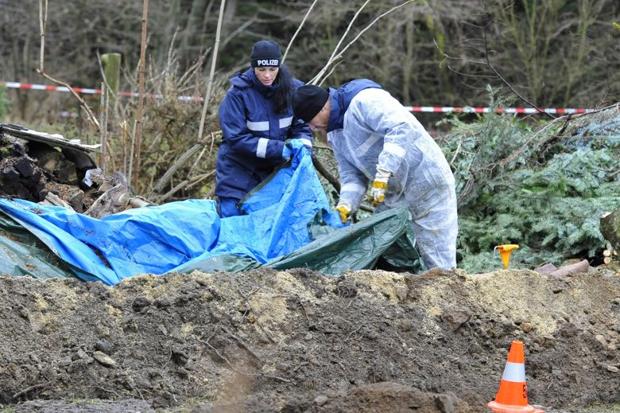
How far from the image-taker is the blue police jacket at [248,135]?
7316 mm

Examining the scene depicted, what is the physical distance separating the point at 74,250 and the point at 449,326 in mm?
2312

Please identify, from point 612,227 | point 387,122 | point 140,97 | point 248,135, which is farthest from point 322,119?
point 612,227

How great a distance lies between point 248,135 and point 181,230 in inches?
33.2

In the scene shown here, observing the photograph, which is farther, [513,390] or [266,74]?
[266,74]

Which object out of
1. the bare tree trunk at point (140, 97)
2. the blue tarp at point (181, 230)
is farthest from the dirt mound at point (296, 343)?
the bare tree trunk at point (140, 97)

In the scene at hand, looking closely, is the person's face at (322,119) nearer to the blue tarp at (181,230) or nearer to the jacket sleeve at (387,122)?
the jacket sleeve at (387,122)

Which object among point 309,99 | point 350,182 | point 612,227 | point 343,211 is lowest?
point 612,227

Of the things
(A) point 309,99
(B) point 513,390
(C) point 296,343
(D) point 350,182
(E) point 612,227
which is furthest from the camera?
(E) point 612,227

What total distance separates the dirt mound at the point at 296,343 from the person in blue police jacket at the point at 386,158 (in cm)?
81

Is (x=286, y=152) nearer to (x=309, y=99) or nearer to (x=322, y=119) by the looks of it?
(x=322, y=119)

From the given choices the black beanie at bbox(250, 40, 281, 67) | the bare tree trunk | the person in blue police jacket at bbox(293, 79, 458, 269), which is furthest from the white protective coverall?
the bare tree trunk

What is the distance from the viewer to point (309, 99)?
658 cm

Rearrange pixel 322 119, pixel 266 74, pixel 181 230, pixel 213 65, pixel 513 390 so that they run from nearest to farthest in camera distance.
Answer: pixel 513 390
pixel 322 119
pixel 181 230
pixel 266 74
pixel 213 65

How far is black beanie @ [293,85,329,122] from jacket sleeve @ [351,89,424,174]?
0.22 metres
